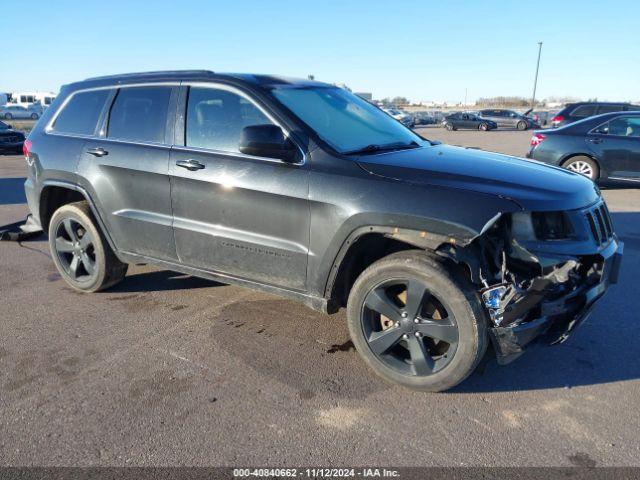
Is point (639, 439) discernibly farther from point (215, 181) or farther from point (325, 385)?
point (215, 181)

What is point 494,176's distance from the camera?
10.4ft

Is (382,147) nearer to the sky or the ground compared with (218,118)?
nearer to the ground

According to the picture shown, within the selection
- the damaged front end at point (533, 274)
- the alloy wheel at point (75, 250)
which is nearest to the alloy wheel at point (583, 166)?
the damaged front end at point (533, 274)

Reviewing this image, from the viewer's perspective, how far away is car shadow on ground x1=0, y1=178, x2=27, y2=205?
9578 millimetres

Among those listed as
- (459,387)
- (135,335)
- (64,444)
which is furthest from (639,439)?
(135,335)

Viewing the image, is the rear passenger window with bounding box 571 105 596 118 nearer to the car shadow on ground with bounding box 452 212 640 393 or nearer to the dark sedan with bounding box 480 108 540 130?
the car shadow on ground with bounding box 452 212 640 393

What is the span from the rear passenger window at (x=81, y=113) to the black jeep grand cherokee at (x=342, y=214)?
0.02 metres

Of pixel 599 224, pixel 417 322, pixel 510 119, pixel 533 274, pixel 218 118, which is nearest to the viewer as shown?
pixel 533 274

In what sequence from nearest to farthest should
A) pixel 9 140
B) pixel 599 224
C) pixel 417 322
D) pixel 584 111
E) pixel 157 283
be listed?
1. pixel 417 322
2. pixel 599 224
3. pixel 157 283
4. pixel 584 111
5. pixel 9 140

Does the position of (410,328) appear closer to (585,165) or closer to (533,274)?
(533,274)

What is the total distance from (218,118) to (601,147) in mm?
8590

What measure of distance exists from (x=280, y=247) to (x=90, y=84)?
2.59 m

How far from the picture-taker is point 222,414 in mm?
2953

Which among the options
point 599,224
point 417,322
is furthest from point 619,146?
point 417,322
